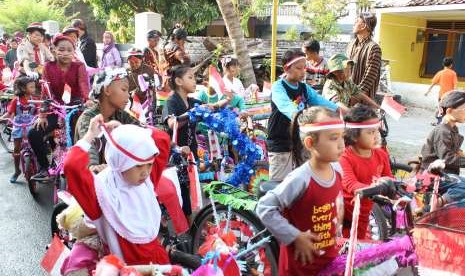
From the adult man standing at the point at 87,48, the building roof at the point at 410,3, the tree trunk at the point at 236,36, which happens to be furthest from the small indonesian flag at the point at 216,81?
the building roof at the point at 410,3

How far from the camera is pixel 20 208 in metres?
6.07

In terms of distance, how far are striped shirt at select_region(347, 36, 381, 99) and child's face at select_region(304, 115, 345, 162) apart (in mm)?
3268

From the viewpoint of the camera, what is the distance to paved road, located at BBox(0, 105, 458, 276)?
4.64 meters

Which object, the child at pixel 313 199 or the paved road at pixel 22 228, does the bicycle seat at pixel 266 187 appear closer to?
the child at pixel 313 199

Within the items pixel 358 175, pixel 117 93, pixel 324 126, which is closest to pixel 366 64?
pixel 358 175

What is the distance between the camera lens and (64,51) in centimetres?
566

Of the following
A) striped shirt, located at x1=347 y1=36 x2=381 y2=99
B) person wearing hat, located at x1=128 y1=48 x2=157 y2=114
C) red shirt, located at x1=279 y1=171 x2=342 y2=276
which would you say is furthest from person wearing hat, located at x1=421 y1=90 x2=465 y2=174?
person wearing hat, located at x1=128 y1=48 x2=157 y2=114

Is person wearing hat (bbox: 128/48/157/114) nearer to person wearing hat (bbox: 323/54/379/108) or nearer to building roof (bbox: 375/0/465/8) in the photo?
person wearing hat (bbox: 323/54/379/108)

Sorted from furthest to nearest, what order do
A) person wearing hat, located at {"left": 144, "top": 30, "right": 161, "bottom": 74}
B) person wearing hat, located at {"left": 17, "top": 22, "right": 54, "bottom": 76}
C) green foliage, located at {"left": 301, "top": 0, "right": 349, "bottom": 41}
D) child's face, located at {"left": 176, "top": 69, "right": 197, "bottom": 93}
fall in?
green foliage, located at {"left": 301, "top": 0, "right": 349, "bottom": 41}
person wearing hat, located at {"left": 144, "top": 30, "right": 161, "bottom": 74}
person wearing hat, located at {"left": 17, "top": 22, "right": 54, "bottom": 76}
child's face, located at {"left": 176, "top": 69, "right": 197, "bottom": 93}

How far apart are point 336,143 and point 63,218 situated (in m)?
1.68

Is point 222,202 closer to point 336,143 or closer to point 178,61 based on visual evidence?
point 336,143

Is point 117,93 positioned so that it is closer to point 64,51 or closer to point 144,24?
point 64,51

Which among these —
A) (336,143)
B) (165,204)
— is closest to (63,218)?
(165,204)

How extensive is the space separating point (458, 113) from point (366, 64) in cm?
147
